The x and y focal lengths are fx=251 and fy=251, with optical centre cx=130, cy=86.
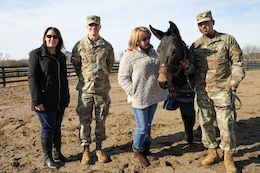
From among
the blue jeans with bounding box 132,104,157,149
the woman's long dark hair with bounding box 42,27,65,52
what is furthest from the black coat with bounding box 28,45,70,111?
the blue jeans with bounding box 132,104,157,149

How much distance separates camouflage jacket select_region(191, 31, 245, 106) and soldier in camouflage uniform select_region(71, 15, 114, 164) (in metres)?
1.38

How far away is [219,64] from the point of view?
3.30 m

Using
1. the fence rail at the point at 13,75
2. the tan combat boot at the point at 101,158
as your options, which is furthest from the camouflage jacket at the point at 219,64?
the fence rail at the point at 13,75

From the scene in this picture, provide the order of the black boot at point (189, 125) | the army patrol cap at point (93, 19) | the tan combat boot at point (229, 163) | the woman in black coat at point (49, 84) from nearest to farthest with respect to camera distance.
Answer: the tan combat boot at point (229, 163) → the woman in black coat at point (49, 84) → the army patrol cap at point (93, 19) → the black boot at point (189, 125)

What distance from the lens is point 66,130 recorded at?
18.6ft

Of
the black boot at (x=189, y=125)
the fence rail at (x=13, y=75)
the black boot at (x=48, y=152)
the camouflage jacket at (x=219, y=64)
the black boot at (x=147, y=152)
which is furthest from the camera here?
the fence rail at (x=13, y=75)

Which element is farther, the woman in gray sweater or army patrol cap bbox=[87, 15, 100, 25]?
army patrol cap bbox=[87, 15, 100, 25]

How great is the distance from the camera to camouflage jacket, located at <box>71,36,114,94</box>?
372cm

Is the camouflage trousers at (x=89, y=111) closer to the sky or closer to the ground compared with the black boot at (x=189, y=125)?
closer to the sky

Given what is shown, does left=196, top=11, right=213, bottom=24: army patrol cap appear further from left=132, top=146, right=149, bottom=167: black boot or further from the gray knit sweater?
left=132, top=146, right=149, bottom=167: black boot

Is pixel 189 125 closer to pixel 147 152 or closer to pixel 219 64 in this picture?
pixel 147 152

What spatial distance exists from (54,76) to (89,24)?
90 centimetres

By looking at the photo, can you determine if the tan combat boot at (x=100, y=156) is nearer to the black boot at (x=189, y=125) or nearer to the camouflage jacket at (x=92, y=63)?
the camouflage jacket at (x=92, y=63)

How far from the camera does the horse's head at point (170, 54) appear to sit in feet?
10.5
